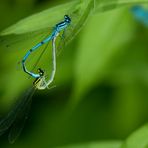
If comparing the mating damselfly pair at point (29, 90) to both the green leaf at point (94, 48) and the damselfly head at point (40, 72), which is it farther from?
the green leaf at point (94, 48)

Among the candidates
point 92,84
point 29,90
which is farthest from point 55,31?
point 92,84

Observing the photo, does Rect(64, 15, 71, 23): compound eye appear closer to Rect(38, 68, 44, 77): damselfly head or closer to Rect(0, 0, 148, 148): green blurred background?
Rect(38, 68, 44, 77): damselfly head

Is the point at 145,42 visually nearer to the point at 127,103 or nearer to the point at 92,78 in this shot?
the point at 127,103

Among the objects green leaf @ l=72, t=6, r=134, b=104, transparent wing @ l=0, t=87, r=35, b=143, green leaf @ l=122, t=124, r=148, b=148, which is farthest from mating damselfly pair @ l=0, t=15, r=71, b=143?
green leaf @ l=122, t=124, r=148, b=148

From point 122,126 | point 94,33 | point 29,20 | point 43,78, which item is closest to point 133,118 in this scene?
point 122,126

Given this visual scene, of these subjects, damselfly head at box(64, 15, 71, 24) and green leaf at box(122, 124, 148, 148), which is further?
green leaf at box(122, 124, 148, 148)

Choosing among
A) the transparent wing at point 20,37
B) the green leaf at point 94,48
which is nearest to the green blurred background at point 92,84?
the green leaf at point 94,48
